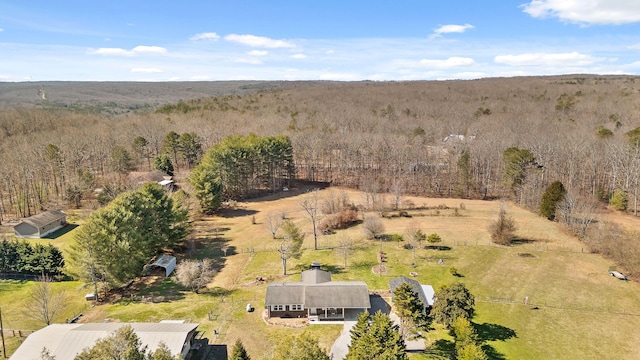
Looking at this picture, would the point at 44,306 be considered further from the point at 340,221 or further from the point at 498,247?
the point at 498,247

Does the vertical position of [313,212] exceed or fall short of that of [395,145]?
it falls short

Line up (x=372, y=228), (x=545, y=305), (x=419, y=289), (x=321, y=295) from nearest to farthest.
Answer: (x=321, y=295) < (x=419, y=289) < (x=545, y=305) < (x=372, y=228)

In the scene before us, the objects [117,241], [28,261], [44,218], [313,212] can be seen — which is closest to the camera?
[117,241]

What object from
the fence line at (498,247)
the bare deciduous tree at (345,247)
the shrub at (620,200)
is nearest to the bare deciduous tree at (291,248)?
the fence line at (498,247)

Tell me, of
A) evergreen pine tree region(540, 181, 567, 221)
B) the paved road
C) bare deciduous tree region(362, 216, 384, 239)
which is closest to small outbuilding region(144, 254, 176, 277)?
the paved road

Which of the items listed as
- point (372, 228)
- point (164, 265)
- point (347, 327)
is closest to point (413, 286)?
point (347, 327)

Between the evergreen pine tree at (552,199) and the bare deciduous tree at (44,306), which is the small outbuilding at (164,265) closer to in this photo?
the bare deciduous tree at (44,306)
